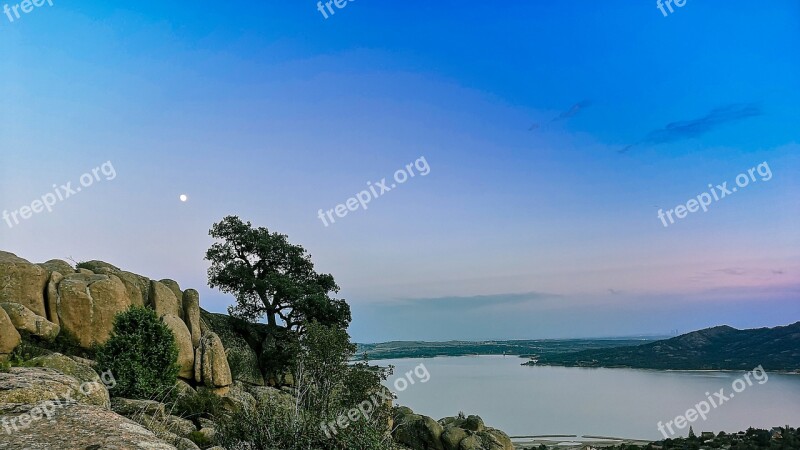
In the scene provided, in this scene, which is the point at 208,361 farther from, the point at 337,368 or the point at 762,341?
the point at 762,341

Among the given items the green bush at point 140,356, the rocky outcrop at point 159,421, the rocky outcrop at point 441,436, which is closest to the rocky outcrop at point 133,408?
the rocky outcrop at point 159,421

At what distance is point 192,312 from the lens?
25.8 m

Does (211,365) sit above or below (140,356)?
below

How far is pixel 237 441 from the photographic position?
29.7ft

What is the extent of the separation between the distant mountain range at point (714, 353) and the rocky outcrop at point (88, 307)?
151532 millimetres

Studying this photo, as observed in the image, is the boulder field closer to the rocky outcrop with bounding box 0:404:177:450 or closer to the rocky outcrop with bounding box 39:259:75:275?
the rocky outcrop with bounding box 39:259:75:275

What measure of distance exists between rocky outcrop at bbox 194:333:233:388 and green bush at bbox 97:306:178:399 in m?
5.35

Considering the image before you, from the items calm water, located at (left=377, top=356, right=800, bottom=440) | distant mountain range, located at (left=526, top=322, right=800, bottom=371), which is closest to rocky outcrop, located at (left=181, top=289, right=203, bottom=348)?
calm water, located at (left=377, top=356, right=800, bottom=440)

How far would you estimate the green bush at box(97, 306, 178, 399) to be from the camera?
49.4 feet

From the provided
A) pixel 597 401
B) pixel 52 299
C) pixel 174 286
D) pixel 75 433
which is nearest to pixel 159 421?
pixel 75 433

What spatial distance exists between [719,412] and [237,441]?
98.5 m

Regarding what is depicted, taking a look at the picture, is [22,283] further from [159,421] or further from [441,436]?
[441,436]

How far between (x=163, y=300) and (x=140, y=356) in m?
9.53

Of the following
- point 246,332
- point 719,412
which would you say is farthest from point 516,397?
point 246,332
